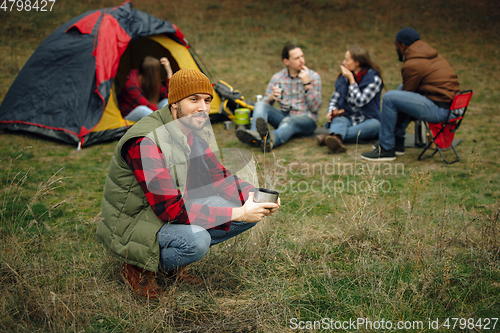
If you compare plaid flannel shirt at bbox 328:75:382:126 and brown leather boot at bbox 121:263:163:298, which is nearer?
brown leather boot at bbox 121:263:163:298

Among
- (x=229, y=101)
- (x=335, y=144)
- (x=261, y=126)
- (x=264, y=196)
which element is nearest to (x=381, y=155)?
(x=335, y=144)

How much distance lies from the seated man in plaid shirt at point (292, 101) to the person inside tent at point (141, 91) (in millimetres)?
1348

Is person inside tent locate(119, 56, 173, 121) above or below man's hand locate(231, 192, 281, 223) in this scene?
above

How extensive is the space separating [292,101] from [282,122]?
0.36 m

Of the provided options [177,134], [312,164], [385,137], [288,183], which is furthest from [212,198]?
[385,137]

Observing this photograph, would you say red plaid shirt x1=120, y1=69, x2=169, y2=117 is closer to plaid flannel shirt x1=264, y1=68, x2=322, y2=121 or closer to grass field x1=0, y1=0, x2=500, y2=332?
grass field x1=0, y1=0, x2=500, y2=332

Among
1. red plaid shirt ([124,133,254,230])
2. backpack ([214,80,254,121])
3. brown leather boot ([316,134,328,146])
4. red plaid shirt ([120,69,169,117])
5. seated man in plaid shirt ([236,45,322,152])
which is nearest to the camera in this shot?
red plaid shirt ([124,133,254,230])

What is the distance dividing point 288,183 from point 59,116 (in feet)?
10.4

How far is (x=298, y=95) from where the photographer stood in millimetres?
5387

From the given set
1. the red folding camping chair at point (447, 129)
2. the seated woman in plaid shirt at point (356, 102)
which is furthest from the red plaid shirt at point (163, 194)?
the red folding camping chair at point (447, 129)

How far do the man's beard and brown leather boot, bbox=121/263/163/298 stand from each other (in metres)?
0.80

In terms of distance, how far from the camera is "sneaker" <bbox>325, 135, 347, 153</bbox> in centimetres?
473

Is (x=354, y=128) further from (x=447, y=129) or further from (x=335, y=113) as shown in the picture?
(x=447, y=129)

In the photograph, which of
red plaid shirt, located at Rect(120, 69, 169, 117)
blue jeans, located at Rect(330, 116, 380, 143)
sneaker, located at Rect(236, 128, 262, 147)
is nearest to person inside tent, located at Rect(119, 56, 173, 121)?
red plaid shirt, located at Rect(120, 69, 169, 117)
